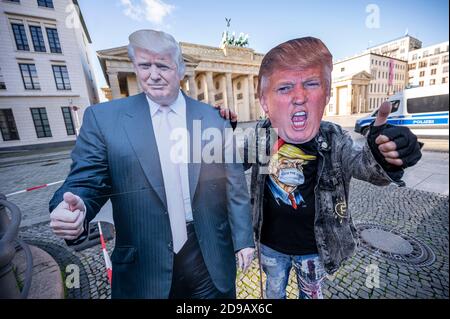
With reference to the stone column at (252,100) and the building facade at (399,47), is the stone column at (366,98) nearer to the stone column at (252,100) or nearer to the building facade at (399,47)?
the building facade at (399,47)

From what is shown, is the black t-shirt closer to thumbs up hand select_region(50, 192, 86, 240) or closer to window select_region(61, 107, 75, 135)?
thumbs up hand select_region(50, 192, 86, 240)

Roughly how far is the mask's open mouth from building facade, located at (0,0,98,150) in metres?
1.60

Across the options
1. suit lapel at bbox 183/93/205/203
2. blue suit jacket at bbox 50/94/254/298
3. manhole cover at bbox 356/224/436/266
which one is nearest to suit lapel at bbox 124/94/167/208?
blue suit jacket at bbox 50/94/254/298

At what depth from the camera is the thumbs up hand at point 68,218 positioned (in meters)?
0.88

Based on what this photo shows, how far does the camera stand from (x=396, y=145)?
901 millimetres

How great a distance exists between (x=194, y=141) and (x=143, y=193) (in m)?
0.51

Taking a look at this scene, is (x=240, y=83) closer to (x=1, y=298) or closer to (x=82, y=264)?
(x=1, y=298)

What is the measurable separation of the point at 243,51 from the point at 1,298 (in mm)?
2499

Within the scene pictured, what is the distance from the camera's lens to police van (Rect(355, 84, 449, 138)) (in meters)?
1.29

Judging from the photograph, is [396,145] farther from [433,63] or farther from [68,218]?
[68,218]

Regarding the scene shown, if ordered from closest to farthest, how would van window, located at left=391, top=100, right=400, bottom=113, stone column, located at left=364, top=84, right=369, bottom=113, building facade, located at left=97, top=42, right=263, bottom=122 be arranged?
van window, located at left=391, top=100, right=400, bottom=113
building facade, located at left=97, top=42, right=263, bottom=122
stone column, located at left=364, top=84, right=369, bottom=113

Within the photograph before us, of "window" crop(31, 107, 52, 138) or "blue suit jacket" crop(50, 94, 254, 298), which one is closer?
"blue suit jacket" crop(50, 94, 254, 298)

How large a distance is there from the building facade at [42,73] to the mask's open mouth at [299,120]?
160cm

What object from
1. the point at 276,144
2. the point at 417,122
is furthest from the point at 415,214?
the point at 276,144
